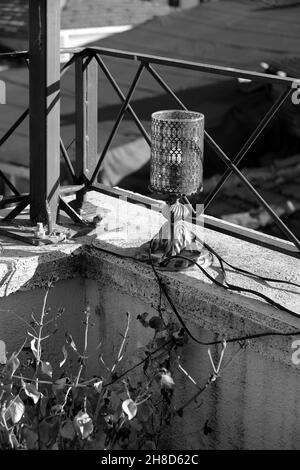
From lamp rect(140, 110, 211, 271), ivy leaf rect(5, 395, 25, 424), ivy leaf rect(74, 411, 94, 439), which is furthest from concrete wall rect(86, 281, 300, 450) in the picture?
ivy leaf rect(5, 395, 25, 424)

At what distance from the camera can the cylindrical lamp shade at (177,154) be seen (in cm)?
380

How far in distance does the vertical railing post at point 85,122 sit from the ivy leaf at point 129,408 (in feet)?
5.23

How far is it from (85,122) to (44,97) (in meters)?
0.57

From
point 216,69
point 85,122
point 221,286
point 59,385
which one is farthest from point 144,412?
point 85,122

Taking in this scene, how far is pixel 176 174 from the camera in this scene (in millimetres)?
3814

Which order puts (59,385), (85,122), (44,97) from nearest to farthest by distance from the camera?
(59,385) < (44,97) < (85,122)

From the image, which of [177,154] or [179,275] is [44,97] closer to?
[177,154]

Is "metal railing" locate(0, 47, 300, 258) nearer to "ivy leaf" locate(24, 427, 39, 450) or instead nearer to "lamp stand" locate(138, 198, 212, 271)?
"lamp stand" locate(138, 198, 212, 271)

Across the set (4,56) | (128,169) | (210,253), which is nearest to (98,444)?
(210,253)

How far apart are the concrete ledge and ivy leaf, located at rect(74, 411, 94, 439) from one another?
0.69 m

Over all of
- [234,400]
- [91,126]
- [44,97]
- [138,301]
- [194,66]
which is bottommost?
[234,400]

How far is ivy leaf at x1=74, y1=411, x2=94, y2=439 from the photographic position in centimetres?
319

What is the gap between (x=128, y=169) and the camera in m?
8.60

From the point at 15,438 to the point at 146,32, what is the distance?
30.5ft
